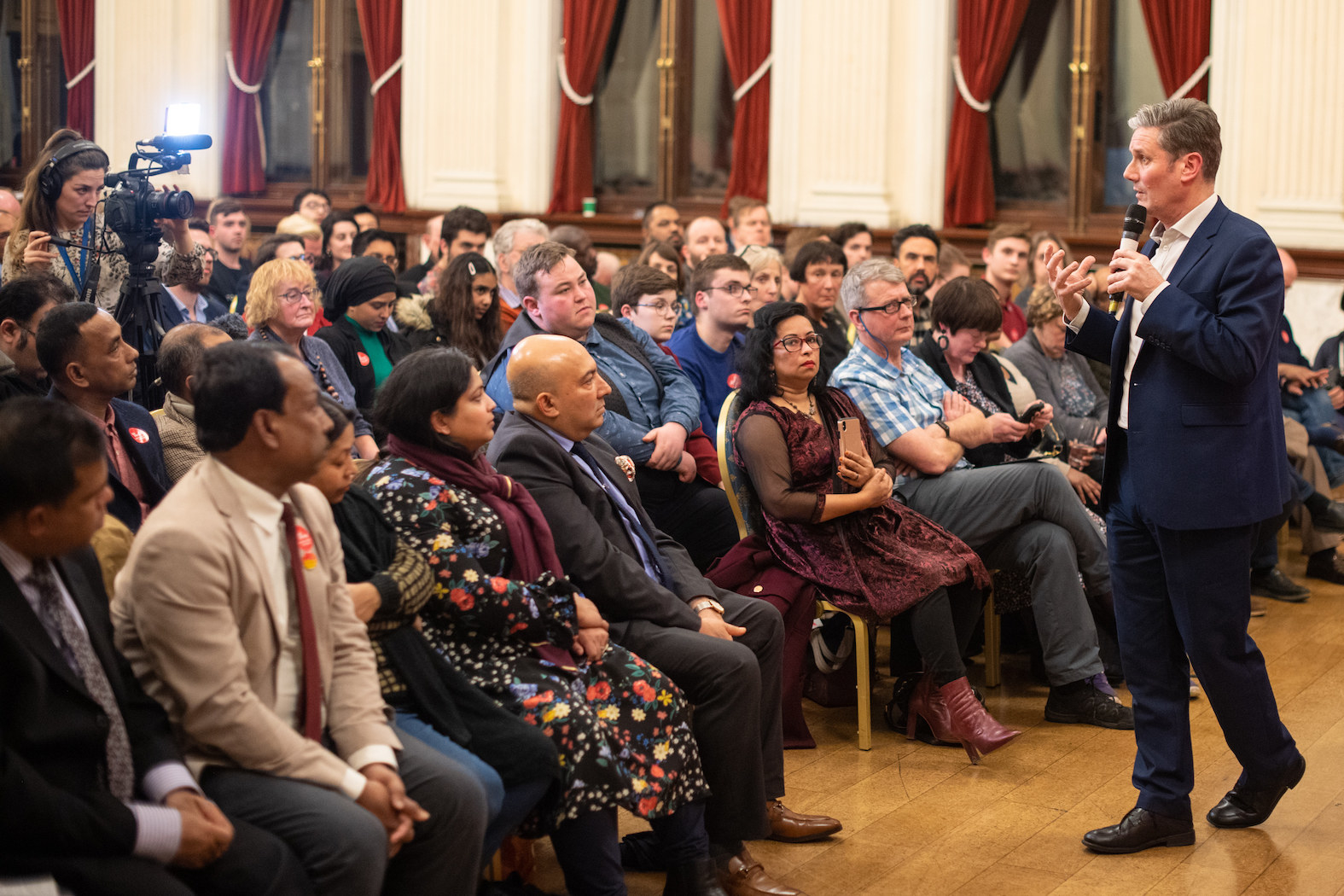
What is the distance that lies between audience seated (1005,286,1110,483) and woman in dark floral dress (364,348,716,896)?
2422mm

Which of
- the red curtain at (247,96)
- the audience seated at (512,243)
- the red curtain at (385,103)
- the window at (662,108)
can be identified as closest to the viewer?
the audience seated at (512,243)

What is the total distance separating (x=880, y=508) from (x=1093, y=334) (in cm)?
91

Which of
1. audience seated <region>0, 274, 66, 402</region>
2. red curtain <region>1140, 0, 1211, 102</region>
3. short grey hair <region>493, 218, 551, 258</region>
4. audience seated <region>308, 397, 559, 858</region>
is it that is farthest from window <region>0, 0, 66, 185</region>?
audience seated <region>308, 397, 559, 858</region>

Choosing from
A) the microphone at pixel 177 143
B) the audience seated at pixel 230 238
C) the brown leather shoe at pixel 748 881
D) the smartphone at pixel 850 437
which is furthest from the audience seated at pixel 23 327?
the audience seated at pixel 230 238

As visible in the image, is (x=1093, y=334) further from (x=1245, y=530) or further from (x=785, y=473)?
(x=785, y=473)

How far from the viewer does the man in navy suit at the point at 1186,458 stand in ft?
9.29

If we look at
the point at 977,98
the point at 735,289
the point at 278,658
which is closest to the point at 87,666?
the point at 278,658

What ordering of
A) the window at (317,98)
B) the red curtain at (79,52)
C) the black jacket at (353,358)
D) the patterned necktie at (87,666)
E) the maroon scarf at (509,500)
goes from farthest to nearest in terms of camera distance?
1. the red curtain at (79,52)
2. the window at (317,98)
3. the black jacket at (353,358)
4. the maroon scarf at (509,500)
5. the patterned necktie at (87,666)

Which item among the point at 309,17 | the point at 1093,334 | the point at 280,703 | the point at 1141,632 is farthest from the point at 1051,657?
the point at 309,17

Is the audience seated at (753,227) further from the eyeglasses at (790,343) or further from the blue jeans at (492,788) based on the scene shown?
the blue jeans at (492,788)

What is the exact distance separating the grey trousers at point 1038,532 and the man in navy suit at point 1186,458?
2.78 feet

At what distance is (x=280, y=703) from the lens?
2.15 meters

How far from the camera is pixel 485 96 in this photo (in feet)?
31.3

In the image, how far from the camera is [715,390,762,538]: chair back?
3.75 meters
